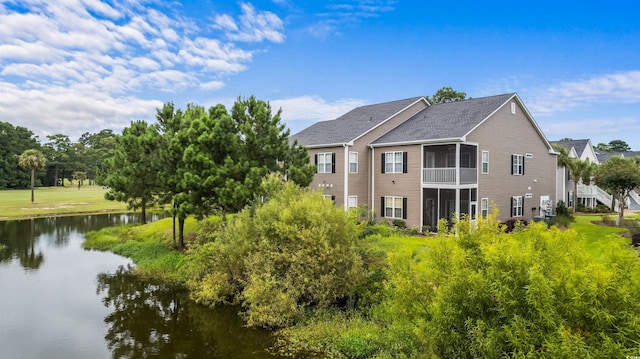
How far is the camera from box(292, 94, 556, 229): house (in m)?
24.4

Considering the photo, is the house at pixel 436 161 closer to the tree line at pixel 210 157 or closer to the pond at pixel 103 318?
the tree line at pixel 210 157

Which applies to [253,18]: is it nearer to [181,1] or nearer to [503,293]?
[181,1]

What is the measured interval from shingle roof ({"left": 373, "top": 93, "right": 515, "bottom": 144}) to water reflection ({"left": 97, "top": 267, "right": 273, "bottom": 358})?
1582 cm

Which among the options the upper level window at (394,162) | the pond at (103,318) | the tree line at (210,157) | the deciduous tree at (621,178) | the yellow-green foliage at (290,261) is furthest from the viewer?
the deciduous tree at (621,178)

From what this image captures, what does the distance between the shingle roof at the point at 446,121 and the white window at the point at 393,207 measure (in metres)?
3.78

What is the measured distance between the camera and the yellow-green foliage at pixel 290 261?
13.0 meters

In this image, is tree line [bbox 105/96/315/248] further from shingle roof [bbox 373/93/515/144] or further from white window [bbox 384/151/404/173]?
shingle roof [bbox 373/93/515/144]

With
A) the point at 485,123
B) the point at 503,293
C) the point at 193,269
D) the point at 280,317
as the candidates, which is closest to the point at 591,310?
the point at 503,293

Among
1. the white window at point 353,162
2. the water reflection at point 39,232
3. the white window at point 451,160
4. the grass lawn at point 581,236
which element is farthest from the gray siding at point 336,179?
the water reflection at point 39,232

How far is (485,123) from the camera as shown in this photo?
971 inches

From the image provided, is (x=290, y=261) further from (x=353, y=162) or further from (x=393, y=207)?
(x=353, y=162)

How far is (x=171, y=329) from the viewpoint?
512 inches

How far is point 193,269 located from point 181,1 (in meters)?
14.8

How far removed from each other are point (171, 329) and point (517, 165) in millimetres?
24226
